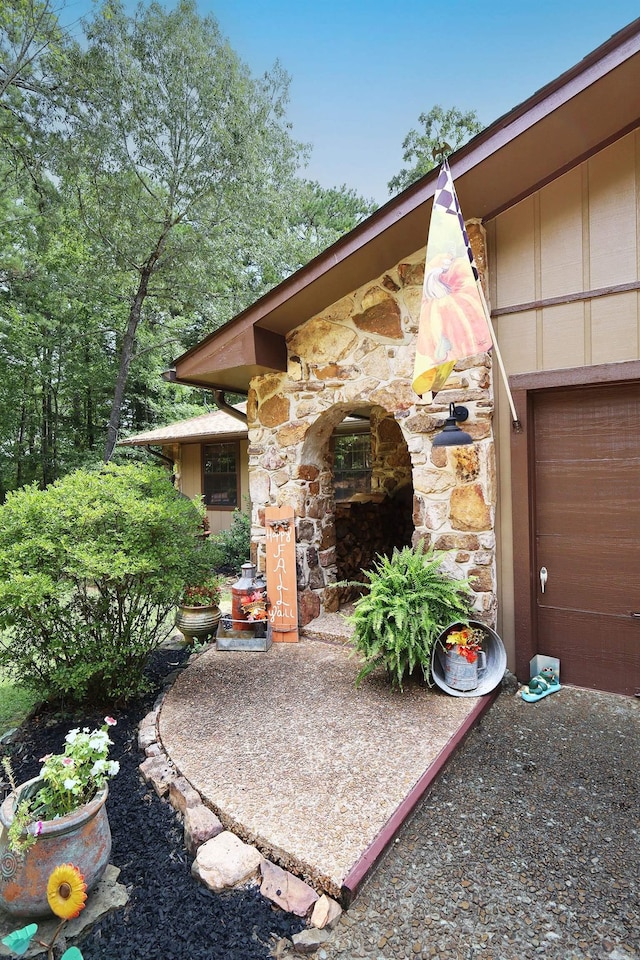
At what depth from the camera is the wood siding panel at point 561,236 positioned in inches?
136

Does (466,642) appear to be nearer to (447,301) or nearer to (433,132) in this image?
(447,301)

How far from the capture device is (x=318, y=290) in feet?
13.7

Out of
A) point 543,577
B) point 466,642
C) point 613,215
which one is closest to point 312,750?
point 466,642

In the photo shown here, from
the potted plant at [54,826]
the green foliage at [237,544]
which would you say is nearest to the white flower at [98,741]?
the potted plant at [54,826]

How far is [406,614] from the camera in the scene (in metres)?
3.41

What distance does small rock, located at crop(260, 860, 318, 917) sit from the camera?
73.4 inches

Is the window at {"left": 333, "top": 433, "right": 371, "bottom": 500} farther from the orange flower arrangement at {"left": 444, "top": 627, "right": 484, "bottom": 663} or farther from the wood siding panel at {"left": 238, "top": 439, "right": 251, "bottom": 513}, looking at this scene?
the orange flower arrangement at {"left": 444, "top": 627, "right": 484, "bottom": 663}

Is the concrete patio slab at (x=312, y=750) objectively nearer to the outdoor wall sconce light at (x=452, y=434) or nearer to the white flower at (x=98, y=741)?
the white flower at (x=98, y=741)

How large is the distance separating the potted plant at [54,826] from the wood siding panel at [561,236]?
12.9 ft

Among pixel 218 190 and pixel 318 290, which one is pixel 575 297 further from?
pixel 218 190

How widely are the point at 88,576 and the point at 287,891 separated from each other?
2.12 meters

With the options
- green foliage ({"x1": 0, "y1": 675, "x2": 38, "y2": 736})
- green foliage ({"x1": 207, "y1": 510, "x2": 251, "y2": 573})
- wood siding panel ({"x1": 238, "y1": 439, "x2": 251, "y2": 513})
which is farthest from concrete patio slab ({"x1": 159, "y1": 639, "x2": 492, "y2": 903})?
wood siding panel ({"x1": 238, "y1": 439, "x2": 251, "y2": 513})

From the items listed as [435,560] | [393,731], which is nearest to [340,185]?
[435,560]

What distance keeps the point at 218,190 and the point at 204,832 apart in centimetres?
1243
